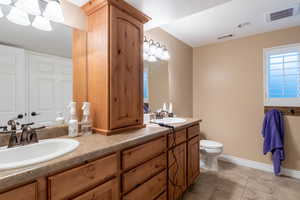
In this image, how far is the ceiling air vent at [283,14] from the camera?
186 centimetres

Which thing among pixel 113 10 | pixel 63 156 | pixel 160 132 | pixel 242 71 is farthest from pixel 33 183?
pixel 242 71

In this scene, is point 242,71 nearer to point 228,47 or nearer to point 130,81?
point 228,47

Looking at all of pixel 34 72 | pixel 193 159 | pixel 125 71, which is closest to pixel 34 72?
pixel 34 72

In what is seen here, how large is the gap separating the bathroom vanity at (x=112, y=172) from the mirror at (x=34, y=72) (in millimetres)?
420

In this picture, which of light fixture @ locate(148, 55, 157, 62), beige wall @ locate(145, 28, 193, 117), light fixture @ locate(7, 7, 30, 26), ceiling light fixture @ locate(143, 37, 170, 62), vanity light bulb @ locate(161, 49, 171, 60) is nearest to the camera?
light fixture @ locate(7, 7, 30, 26)

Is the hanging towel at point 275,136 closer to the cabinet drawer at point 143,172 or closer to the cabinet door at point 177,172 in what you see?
the cabinet door at point 177,172

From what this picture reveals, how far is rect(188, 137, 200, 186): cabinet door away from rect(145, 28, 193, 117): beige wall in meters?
0.82

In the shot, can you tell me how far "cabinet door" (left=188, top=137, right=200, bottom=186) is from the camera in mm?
1858

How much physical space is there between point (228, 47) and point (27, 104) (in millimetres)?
3162

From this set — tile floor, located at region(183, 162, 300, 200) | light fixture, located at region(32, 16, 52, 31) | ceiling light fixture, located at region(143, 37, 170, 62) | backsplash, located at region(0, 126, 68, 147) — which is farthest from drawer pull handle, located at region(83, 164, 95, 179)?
ceiling light fixture, located at region(143, 37, 170, 62)

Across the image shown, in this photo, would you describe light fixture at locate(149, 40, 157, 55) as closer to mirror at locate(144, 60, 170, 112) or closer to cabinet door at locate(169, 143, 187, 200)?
mirror at locate(144, 60, 170, 112)

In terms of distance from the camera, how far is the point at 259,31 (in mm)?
2502

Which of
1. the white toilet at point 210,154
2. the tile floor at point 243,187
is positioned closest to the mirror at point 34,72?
the tile floor at point 243,187

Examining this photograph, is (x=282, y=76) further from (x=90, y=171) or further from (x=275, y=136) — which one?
(x=90, y=171)
